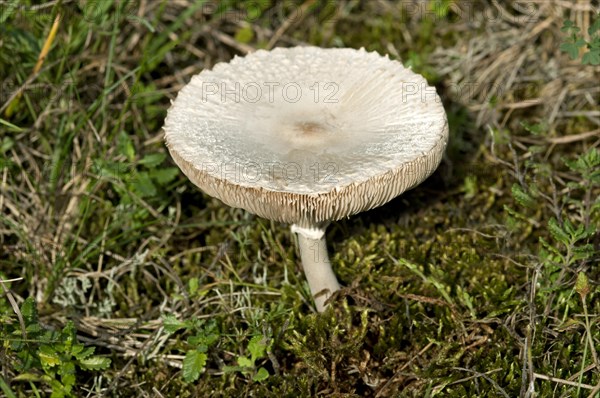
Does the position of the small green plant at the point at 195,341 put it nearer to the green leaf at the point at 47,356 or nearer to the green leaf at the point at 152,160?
the green leaf at the point at 47,356

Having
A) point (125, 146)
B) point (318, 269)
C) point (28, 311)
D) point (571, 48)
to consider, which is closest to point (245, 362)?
point (318, 269)

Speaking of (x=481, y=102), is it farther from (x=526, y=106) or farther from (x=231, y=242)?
(x=231, y=242)

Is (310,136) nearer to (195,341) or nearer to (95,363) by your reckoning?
(195,341)

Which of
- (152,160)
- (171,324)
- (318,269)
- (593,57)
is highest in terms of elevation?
(593,57)

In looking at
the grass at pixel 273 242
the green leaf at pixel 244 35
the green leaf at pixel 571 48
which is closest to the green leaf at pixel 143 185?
the grass at pixel 273 242

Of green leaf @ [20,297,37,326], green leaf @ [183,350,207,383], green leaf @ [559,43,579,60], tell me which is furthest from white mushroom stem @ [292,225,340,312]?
green leaf @ [559,43,579,60]

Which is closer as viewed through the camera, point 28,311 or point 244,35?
point 28,311

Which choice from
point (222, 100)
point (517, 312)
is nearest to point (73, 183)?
point (222, 100)
